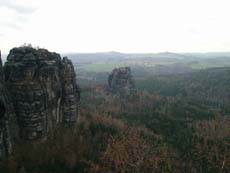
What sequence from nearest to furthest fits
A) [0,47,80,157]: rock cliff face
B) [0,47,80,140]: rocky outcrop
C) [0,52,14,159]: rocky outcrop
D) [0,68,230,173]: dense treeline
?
1. [0,52,14,159]: rocky outcrop
2. [0,68,230,173]: dense treeline
3. [0,47,80,157]: rock cliff face
4. [0,47,80,140]: rocky outcrop

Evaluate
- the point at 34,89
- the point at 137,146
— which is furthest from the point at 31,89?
the point at 137,146

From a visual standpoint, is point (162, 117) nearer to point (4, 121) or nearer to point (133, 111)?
point (133, 111)

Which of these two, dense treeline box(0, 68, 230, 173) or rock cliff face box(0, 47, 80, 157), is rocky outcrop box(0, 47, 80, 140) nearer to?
rock cliff face box(0, 47, 80, 157)

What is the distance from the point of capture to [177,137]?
11862 centimetres

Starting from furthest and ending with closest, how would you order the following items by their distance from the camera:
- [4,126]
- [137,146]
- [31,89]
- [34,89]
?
[34,89] → [31,89] → [137,146] → [4,126]

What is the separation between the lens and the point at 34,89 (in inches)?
2744

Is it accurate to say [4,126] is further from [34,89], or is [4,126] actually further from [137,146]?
[137,146]

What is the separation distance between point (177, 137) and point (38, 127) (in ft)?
195

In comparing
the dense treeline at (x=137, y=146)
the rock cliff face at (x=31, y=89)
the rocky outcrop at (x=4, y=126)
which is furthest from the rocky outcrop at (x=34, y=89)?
the rocky outcrop at (x=4, y=126)

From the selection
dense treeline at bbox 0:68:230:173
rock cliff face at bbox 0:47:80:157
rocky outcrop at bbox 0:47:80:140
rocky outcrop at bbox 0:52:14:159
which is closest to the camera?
rocky outcrop at bbox 0:52:14:159

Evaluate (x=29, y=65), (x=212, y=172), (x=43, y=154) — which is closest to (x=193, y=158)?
(x=212, y=172)

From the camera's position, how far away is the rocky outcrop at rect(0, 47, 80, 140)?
228 ft

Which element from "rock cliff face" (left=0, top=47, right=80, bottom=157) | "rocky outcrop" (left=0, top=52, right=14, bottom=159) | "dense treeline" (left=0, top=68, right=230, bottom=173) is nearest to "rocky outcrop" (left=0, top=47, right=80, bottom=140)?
"rock cliff face" (left=0, top=47, right=80, bottom=157)

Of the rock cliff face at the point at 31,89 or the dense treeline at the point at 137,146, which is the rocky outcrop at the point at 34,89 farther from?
the dense treeline at the point at 137,146
